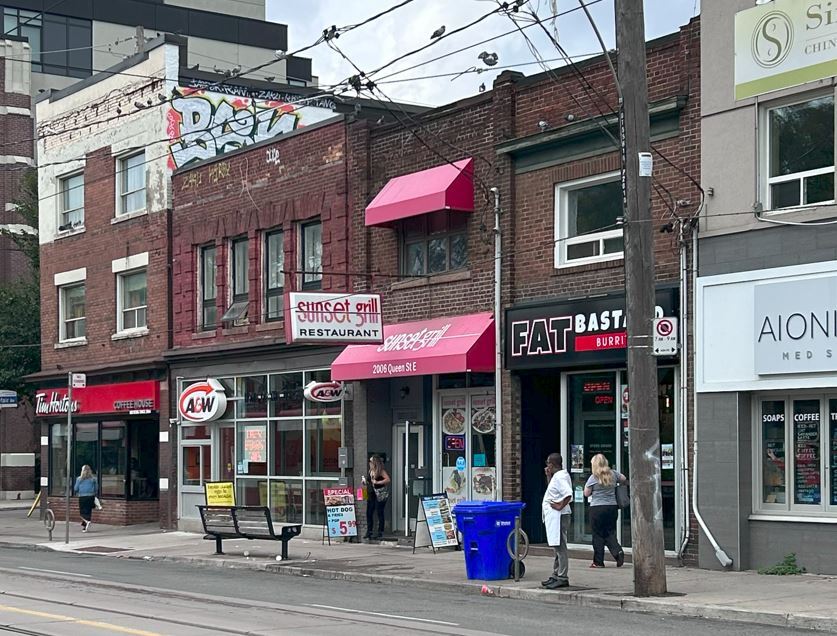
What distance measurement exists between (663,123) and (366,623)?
30.4 feet

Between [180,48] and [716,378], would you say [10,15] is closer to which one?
[180,48]

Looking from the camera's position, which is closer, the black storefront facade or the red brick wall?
the black storefront facade

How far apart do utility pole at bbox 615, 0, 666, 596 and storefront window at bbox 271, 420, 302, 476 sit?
1256cm

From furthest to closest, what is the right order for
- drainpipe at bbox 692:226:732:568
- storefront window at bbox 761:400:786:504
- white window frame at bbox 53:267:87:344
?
1. white window frame at bbox 53:267:87:344
2. drainpipe at bbox 692:226:732:568
3. storefront window at bbox 761:400:786:504

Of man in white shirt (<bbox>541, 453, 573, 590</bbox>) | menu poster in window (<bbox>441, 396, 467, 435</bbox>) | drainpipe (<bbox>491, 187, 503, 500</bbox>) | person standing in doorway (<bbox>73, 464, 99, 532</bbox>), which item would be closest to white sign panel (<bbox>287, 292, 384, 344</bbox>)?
menu poster in window (<bbox>441, 396, 467, 435</bbox>)

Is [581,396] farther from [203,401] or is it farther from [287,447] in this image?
[203,401]

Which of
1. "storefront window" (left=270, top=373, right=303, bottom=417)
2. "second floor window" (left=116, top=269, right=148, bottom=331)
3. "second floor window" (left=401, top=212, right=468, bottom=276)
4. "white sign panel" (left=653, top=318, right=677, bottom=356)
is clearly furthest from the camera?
"second floor window" (left=116, top=269, right=148, bottom=331)

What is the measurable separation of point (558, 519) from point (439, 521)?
5434 mm

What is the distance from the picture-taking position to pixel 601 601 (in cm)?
1503

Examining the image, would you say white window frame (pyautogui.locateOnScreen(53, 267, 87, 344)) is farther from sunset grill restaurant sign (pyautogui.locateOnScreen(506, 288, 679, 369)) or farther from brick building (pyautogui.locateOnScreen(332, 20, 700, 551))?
sunset grill restaurant sign (pyautogui.locateOnScreen(506, 288, 679, 369))

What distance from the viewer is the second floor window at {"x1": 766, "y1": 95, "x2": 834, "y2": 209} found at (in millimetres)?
16953

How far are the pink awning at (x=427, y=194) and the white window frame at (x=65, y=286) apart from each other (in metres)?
13.2

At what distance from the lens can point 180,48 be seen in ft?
102

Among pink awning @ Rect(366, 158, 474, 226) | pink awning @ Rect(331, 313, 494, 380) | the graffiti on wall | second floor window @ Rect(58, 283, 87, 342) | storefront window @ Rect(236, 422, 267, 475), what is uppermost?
the graffiti on wall
